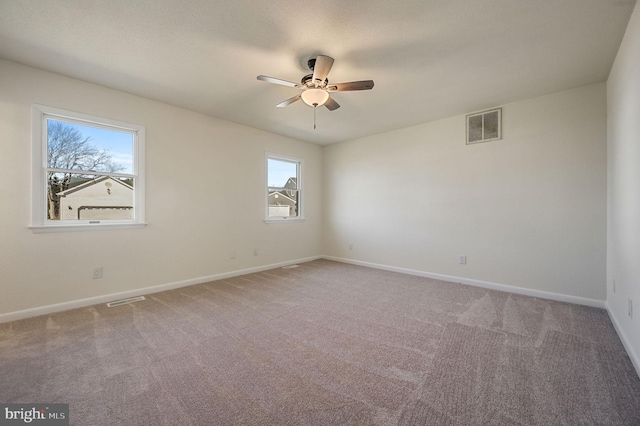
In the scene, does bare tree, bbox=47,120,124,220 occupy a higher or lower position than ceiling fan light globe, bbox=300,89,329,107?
lower

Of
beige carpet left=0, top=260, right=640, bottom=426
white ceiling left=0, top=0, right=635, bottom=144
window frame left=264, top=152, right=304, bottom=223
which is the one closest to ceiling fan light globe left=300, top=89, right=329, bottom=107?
white ceiling left=0, top=0, right=635, bottom=144

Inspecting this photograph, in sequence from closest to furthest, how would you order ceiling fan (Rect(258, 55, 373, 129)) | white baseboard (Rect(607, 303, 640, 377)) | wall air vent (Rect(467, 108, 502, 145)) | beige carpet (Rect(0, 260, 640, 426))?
1. beige carpet (Rect(0, 260, 640, 426))
2. white baseboard (Rect(607, 303, 640, 377))
3. ceiling fan (Rect(258, 55, 373, 129))
4. wall air vent (Rect(467, 108, 502, 145))

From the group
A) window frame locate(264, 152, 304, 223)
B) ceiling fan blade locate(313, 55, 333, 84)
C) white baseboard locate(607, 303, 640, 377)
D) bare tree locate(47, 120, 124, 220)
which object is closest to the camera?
white baseboard locate(607, 303, 640, 377)

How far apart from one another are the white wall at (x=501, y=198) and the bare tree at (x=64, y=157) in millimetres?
4184

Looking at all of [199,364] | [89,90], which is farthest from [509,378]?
[89,90]

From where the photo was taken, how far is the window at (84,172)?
→ 9.06ft

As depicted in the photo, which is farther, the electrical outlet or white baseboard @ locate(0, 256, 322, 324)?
the electrical outlet

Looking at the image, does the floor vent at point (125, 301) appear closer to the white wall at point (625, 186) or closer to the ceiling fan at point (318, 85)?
the ceiling fan at point (318, 85)

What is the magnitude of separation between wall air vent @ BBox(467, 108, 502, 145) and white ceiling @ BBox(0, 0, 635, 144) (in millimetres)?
289

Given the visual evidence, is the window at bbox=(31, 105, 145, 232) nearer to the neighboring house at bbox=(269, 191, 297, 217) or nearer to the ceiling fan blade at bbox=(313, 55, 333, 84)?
the neighboring house at bbox=(269, 191, 297, 217)

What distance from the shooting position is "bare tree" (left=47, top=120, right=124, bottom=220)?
9.34 ft

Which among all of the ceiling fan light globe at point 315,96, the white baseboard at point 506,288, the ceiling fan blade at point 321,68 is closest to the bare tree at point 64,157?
the ceiling fan light globe at point 315,96

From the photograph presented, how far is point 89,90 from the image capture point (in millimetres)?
3002

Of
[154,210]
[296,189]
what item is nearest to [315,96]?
[154,210]
